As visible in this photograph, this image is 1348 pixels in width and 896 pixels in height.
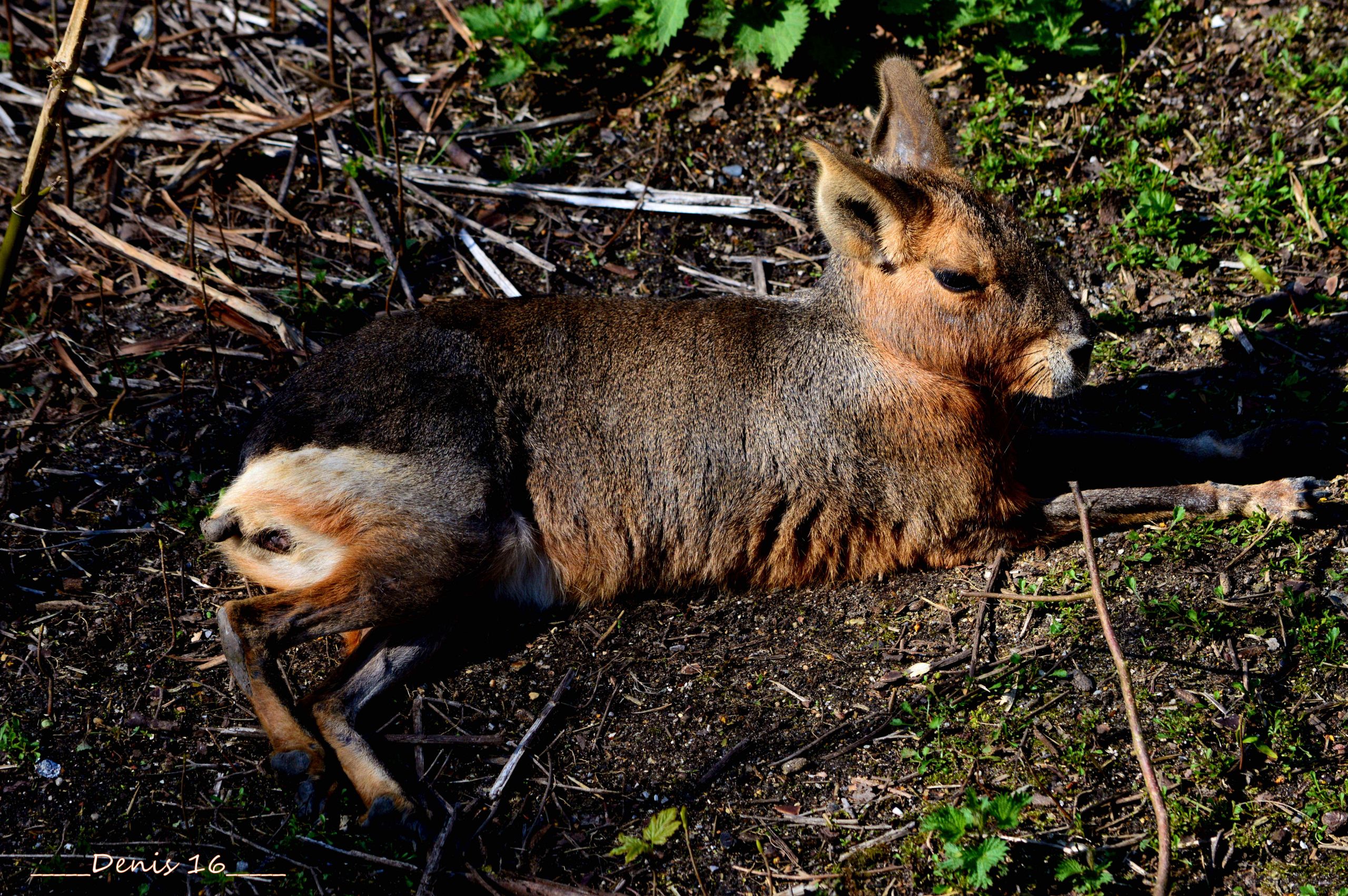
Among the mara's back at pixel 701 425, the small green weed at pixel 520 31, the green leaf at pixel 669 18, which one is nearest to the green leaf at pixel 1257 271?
the mara's back at pixel 701 425

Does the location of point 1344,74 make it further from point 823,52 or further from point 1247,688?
point 1247,688

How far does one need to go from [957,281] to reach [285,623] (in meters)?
2.66

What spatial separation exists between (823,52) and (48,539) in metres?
4.32

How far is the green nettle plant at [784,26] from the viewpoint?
542 centimetres

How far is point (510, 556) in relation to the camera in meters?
3.91

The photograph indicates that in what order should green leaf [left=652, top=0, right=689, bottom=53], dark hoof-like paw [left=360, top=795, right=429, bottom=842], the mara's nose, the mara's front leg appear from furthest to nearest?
1. green leaf [left=652, top=0, right=689, bottom=53]
2. the mara's front leg
3. the mara's nose
4. dark hoof-like paw [left=360, top=795, right=429, bottom=842]

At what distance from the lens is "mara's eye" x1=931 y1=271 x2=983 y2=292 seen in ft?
12.5

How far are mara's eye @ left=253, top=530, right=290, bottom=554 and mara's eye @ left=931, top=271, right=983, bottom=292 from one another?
2.53 meters

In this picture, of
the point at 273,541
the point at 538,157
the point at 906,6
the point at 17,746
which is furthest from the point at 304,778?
the point at 906,6

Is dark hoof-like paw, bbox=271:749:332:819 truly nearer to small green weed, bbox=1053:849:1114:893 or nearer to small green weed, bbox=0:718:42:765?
small green weed, bbox=0:718:42:765

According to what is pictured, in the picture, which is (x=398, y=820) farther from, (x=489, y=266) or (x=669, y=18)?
(x=669, y=18)

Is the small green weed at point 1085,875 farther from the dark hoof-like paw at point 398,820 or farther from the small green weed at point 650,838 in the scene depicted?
the dark hoof-like paw at point 398,820

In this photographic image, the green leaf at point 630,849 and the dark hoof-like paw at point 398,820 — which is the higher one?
the green leaf at point 630,849
